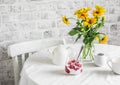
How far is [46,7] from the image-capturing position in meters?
2.27

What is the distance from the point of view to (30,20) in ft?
7.38

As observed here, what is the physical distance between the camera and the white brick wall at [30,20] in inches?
86.0

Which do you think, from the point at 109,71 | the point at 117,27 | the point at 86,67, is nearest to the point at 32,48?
the point at 86,67

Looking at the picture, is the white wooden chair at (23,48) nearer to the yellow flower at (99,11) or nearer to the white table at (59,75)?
the white table at (59,75)

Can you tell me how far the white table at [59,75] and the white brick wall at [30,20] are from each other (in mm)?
512

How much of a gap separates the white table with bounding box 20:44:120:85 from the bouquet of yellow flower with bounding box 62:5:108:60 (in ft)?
0.38

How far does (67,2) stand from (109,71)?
3.05 ft

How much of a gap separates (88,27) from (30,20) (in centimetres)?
76

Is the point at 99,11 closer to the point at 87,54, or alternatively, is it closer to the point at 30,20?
the point at 87,54

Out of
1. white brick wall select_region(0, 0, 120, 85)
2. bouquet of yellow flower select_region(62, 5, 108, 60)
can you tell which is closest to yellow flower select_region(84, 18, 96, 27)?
bouquet of yellow flower select_region(62, 5, 108, 60)

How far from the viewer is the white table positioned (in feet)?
4.77

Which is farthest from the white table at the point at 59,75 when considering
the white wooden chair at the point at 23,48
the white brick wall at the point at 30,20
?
the white brick wall at the point at 30,20

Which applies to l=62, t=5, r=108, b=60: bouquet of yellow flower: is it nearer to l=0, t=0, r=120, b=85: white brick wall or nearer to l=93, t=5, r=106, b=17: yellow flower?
l=93, t=5, r=106, b=17: yellow flower

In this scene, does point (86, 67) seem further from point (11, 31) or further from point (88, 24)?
point (11, 31)
